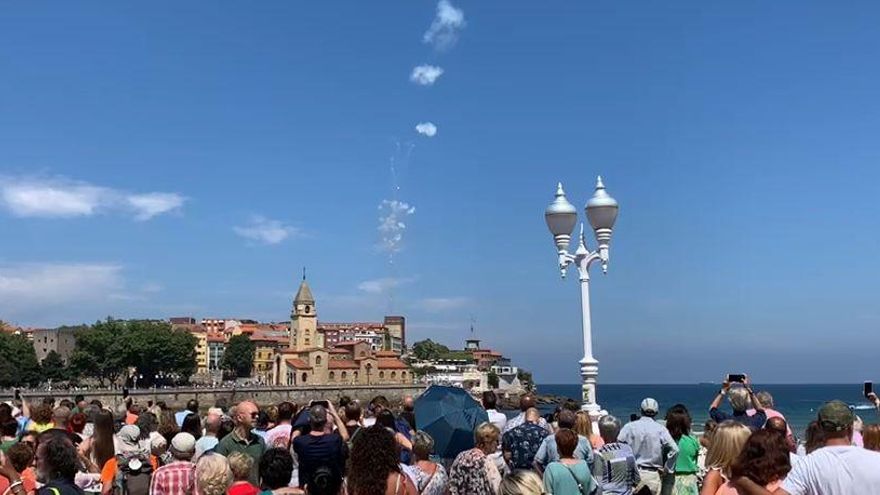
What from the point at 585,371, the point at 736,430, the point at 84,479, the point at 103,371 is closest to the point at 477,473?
the point at 736,430

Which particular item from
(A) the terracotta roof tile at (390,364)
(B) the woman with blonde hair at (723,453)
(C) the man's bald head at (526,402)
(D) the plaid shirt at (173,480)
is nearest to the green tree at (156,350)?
(A) the terracotta roof tile at (390,364)

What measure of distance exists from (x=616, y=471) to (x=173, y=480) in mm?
4346

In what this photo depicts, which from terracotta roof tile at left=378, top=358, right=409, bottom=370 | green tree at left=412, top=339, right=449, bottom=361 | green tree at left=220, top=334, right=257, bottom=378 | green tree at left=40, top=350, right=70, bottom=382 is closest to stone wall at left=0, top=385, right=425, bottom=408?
terracotta roof tile at left=378, top=358, right=409, bottom=370

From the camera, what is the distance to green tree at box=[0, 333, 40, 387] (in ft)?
321

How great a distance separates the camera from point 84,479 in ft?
23.0

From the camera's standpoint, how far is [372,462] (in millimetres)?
5762

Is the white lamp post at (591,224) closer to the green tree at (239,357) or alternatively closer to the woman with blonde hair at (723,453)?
the woman with blonde hair at (723,453)

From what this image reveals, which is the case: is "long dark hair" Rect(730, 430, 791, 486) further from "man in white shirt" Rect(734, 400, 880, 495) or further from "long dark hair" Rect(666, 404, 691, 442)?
"long dark hair" Rect(666, 404, 691, 442)

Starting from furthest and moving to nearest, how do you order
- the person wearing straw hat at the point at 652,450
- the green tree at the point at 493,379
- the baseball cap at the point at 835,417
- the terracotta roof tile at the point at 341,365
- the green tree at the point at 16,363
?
1. the green tree at the point at 493,379
2. the terracotta roof tile at the point at 341,365
3. the green tree at the point at 16,363
4. the person wearing straw hat at the point at 652,450
5. the baseball cap at the point at 835,417

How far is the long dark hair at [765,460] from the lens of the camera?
4820mm

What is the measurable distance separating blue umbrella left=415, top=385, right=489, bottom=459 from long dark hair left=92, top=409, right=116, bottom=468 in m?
3.40

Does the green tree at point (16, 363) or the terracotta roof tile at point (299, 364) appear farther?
the terracotta roof tile at point (299, 364)

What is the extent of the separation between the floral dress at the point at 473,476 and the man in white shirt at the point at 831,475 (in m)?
2.36

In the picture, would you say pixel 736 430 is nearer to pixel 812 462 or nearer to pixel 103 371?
pixel 812 462
